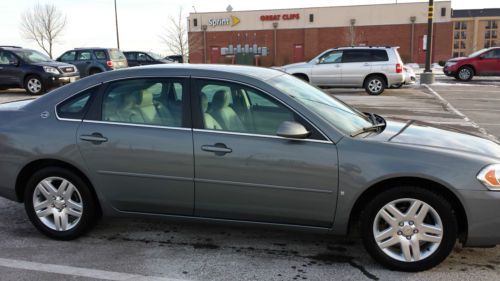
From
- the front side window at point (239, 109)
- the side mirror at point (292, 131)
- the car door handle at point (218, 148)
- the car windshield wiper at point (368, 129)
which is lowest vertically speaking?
the car door handle at point (218, 148)

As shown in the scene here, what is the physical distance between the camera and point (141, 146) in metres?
3.89

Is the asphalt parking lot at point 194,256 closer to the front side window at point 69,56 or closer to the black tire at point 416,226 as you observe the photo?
the black tire at point 416,226

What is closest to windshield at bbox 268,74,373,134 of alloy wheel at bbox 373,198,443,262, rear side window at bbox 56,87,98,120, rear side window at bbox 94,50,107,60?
alloy wheel at bbox 373,198,443,262

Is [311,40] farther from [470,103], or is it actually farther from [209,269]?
[209,269]

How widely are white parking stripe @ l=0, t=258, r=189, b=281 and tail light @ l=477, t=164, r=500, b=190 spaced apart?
7.62 feet

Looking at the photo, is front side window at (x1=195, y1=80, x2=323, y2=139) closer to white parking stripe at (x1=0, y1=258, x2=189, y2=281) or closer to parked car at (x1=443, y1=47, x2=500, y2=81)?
white parking stripe at (x1=0, y1=258, x2=189, y2=281)

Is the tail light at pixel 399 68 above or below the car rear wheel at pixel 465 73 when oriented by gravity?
above

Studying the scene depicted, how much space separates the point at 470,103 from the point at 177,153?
40.3 ft

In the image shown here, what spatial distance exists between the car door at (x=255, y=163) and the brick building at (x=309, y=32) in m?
47.2

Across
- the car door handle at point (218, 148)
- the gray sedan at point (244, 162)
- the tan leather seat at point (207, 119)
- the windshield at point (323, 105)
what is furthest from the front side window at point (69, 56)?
the car door handle at point (218, 148)

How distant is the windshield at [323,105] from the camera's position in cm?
380

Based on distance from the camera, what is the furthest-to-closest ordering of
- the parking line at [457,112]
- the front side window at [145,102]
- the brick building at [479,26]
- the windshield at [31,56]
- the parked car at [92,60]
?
the brick building at [479,26] → the parked car at [92,60] → the windshield at [31,56] → the parking line at [457,112] → the front side window at [145,102]

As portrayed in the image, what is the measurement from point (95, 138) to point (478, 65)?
21725 millimetres

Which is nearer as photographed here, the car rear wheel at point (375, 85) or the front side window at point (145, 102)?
the front side window at point (145, 102)
